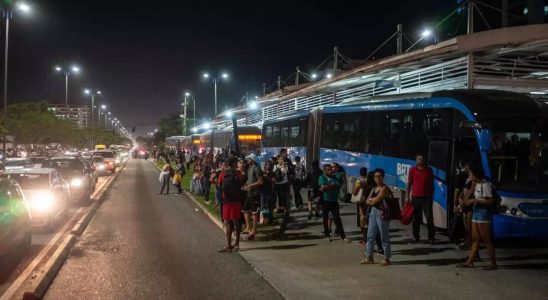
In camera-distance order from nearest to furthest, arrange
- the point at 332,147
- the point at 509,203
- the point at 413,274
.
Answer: the point at 413,274 → the point at 509,203 → the point at 332,147

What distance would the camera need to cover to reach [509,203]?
1017cm

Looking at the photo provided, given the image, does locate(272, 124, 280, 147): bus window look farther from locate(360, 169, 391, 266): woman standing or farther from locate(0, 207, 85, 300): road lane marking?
locate(360, 169, 391, 266): woman standing

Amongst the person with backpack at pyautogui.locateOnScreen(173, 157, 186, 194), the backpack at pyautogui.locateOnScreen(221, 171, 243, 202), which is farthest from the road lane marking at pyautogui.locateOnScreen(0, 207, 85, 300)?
the person with backpack at pyautogui.locateOnScreen(173, 157, 186, 194)

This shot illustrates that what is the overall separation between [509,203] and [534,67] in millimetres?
9665

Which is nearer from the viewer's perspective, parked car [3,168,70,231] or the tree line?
parked car [3,168,70,231]

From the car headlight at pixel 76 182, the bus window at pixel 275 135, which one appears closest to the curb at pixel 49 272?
the car headlight at pixel 76 182

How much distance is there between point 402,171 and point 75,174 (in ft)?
39.9

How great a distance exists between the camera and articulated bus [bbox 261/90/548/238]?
400 inches

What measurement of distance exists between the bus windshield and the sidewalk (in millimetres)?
1305

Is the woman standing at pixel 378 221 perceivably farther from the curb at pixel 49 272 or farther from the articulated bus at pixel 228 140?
the articulated bus at pixel 228 140

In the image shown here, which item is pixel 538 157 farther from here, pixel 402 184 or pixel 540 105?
pixel 402 184

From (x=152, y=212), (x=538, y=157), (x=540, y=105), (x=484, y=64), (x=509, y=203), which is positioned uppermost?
(x=484, y=64)

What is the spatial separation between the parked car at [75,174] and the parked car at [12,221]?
361 inches

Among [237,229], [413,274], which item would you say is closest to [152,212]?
[237,229]
